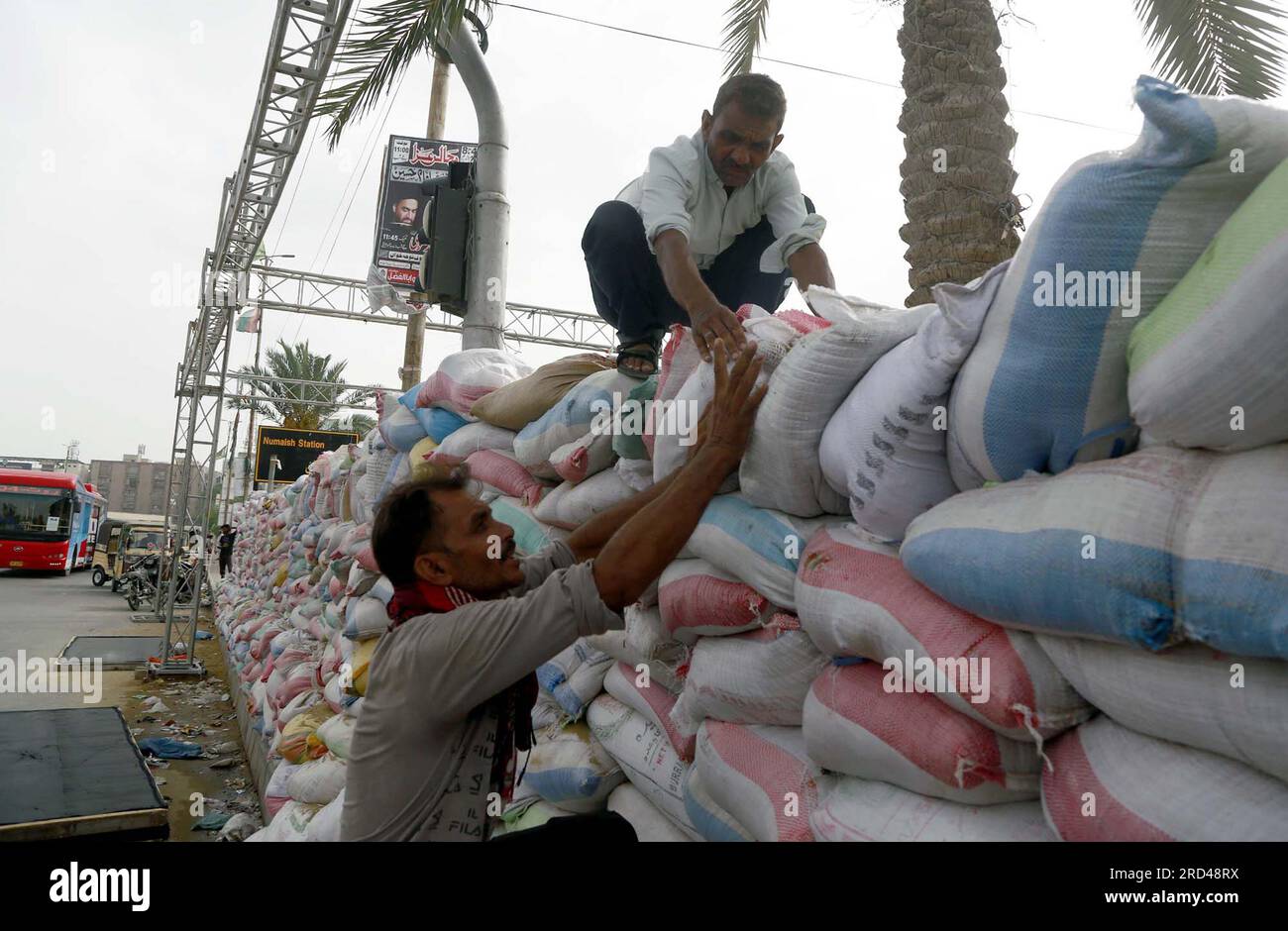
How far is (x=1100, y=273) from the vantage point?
0.95 meters

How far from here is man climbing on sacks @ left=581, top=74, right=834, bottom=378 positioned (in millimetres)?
2049

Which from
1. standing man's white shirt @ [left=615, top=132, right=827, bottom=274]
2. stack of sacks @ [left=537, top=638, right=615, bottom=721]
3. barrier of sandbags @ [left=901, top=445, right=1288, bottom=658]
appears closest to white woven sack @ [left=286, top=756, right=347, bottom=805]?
stack of sacks @ [left=537, top=638, right=615, bottom=721]

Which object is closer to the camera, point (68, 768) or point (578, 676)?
point (578, 676)

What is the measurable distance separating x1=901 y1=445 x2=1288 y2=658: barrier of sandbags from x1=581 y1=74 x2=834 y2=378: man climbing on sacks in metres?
1.05

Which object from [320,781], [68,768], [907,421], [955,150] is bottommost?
[68,768]

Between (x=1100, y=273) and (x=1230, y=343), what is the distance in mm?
187

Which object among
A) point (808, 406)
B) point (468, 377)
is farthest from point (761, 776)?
point (468, 377)

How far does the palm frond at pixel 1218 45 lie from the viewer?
151 inches

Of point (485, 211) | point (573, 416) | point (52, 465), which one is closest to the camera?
point (573, 416)

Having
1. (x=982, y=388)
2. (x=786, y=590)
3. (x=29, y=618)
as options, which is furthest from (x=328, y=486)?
(x=29, y=618)

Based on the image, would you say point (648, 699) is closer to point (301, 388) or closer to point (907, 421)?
point (907, 421)

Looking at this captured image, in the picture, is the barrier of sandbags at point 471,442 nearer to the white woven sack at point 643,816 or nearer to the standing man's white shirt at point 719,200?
the standing man's white shirt at point 719,200

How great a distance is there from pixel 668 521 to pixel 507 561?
33cm
